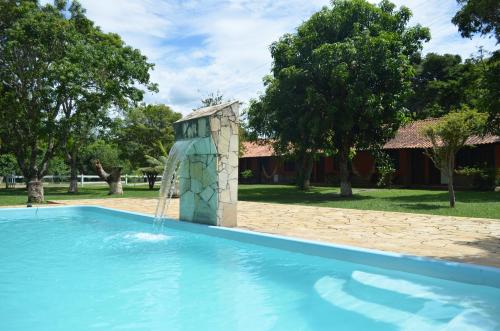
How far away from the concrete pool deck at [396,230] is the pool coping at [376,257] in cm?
43

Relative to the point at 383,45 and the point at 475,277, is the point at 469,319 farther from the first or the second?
the point at 383,45

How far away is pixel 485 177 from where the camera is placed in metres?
19.8

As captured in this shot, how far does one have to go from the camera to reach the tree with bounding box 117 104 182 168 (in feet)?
102

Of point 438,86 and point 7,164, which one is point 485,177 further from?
point 7,164

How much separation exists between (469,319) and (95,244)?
6463 millimetres

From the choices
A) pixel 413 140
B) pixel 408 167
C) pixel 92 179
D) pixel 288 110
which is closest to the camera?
pixel 288 110

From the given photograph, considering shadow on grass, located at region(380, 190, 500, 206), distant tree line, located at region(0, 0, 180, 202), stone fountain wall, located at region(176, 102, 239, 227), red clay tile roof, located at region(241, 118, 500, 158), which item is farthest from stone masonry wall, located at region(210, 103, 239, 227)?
red clay tile roof, located at region(241, 118, 500, 158)

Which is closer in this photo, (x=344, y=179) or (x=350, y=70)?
(x=350, y=70)

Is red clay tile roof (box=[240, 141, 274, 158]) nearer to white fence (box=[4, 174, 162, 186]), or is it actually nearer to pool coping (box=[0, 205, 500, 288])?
white fence (box=[4, 174, 162, 186])

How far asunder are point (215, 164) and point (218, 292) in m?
4.01

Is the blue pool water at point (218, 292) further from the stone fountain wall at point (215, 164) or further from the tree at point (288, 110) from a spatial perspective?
the tree at point (288, 110)

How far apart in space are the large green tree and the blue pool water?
1338cm

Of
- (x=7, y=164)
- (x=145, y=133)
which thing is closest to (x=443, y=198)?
(x=145, y=133)

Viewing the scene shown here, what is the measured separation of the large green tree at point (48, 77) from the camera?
1872 cm
